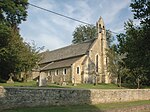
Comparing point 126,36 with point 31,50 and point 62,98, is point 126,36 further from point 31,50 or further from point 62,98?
point 31,50

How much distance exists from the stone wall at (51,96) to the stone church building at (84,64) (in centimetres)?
3158

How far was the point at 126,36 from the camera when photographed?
2436 cm

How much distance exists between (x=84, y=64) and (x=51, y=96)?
39977 millimetres

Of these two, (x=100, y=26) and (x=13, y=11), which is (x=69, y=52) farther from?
(x=13, y=11)

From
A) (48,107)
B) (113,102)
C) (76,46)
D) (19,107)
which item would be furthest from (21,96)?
(76,46)

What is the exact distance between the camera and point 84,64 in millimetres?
59625

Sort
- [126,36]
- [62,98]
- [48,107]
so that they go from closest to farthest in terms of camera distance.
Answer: [48,107] → [62,98] → [126,36]

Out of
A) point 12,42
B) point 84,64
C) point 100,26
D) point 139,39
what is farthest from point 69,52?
point 139,39

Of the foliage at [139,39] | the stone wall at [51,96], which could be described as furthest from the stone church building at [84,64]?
the foliage at [139,39]

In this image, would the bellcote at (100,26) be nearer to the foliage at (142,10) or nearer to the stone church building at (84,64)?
the stone church building at (84,64)

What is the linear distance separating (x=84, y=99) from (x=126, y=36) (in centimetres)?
733

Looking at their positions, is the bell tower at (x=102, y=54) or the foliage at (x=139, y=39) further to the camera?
the bell tower at (x=102, y=54)

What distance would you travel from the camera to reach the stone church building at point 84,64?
2312 inches

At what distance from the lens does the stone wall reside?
17.5 metres
